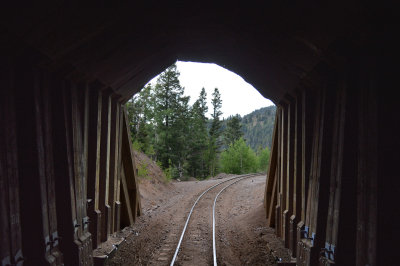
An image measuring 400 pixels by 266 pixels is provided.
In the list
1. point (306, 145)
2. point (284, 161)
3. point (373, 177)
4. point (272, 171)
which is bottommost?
point (272, 171)

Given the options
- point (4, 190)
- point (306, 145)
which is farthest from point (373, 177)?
point (4, 190)

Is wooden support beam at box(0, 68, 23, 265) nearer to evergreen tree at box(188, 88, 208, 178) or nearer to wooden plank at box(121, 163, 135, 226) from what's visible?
wooden plank at box(121, 163, 135, 226)

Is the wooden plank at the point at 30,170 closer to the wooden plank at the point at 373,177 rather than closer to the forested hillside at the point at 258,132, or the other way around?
the wooden plank at the point at 373,177

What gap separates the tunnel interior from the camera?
15.4ft

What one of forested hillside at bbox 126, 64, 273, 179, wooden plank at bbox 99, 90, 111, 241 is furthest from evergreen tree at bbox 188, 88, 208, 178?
wooden plank at bbox 99, 90, 111, 241

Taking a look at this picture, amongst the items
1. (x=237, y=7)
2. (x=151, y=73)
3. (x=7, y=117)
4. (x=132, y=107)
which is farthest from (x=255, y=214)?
(x=132, y=107)

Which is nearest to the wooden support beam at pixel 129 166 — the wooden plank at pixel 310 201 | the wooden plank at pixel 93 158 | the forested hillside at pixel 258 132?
the wooden plank at pixel 93 158

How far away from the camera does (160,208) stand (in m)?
17.5

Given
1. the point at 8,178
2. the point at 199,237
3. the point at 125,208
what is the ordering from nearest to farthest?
the point at 8,178 < the point at 199,237 < the point at 125,208

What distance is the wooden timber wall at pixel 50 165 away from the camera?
16.7ft

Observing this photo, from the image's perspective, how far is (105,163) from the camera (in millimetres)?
10039

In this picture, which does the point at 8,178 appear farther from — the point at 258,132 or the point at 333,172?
the point at 258,132

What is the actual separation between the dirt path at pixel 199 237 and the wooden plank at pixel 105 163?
847 millimetres

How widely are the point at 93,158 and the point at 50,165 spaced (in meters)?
2.56
